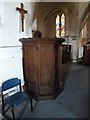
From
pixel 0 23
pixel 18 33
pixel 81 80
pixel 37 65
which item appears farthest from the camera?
pixel 81 80

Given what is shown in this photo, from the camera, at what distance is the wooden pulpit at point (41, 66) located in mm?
3041

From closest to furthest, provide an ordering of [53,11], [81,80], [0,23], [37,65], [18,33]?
[0,23] < [37,65] < [18,33] < [81,80] < [53,11]

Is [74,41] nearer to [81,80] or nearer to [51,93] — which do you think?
[81,80]

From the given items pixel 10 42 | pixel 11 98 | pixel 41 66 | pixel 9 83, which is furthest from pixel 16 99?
pixel 10 42

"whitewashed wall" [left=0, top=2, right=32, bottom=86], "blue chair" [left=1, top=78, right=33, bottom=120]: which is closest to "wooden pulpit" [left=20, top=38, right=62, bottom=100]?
"whitewashed wall" [left=0, top=2, right=32, bottom=86]

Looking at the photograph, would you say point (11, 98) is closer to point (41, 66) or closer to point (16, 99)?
point (16, 99)

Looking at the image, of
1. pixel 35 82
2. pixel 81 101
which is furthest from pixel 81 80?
pixel 35 82

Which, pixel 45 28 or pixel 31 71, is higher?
pixel 45 28

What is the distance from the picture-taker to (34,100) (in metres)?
3.17

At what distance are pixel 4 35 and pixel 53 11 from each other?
7.23 m

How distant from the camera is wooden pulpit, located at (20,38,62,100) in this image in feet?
9.98

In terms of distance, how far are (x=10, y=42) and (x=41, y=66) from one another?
0.81 metres

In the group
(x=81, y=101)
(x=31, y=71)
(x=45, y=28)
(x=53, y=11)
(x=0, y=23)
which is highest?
(x=53, y=11)

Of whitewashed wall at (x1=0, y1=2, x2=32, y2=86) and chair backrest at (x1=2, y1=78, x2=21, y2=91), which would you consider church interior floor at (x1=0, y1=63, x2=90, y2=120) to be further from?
whitewashed wall at (x1=0, y1=2, x2=32, y2=86)
